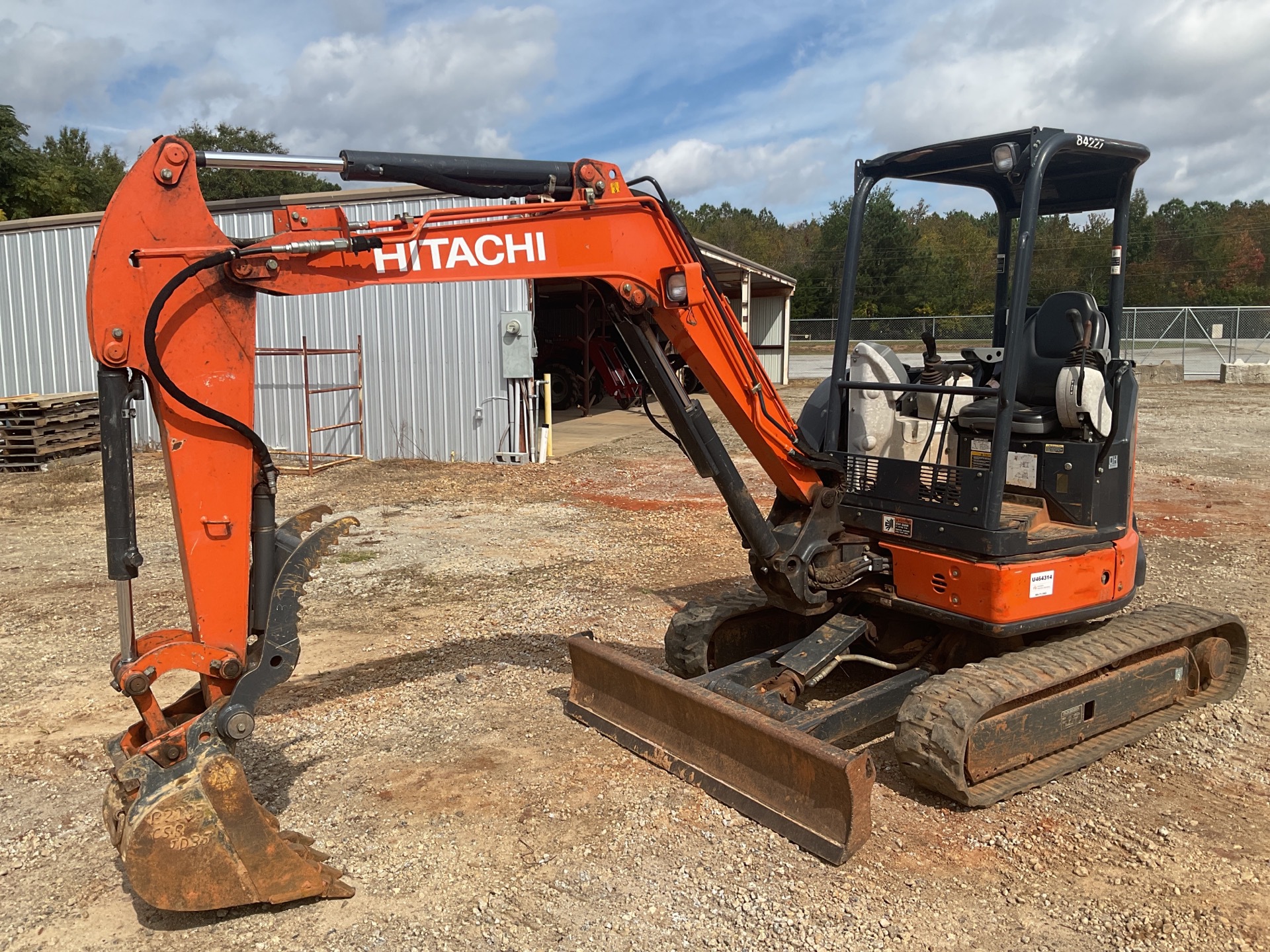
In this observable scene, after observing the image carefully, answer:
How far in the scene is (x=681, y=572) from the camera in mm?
8727

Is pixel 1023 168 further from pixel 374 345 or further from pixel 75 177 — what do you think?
pixel 75 177

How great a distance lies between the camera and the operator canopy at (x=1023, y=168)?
15.8 feet

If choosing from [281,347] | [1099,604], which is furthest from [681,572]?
[281,347]

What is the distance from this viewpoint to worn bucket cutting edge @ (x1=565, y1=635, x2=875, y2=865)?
3.91 m

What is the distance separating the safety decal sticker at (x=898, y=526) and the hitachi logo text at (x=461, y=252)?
87.6 inches

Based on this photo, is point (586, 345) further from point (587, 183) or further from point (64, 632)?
point (587, 183)

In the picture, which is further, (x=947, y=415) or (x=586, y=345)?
(x=586, y=345)

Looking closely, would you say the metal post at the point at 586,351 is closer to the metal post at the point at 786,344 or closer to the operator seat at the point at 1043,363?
the metal post at the point at 786,344

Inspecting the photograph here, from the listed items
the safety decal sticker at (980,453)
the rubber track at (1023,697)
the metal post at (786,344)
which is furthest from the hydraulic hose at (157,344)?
the metal post at (786,344)

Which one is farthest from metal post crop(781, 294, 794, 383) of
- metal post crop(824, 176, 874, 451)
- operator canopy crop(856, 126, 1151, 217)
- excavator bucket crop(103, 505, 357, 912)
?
excavator bucket crop(103, 505, 357, 912)

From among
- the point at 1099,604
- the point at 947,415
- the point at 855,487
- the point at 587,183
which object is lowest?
the point at 1099,604

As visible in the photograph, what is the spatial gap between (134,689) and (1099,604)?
4496 millimetres

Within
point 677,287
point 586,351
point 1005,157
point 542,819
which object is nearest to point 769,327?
point 586,351

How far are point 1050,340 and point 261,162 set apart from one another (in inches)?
158
